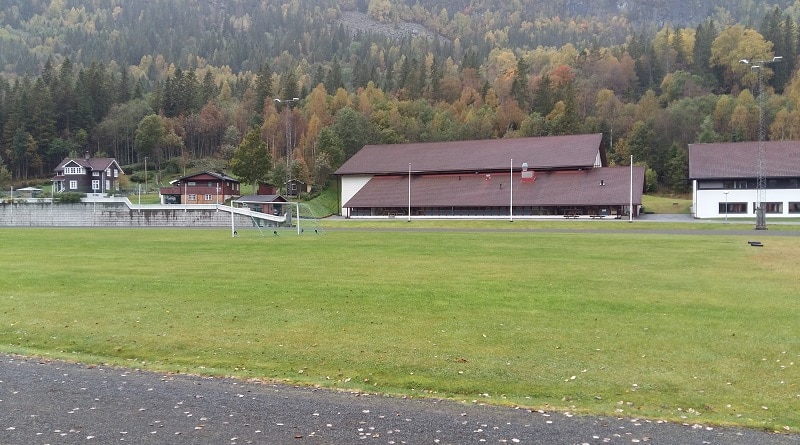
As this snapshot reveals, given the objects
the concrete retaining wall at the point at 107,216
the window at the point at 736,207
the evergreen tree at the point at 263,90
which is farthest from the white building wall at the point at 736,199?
the evergreen tree at the point at 263,90

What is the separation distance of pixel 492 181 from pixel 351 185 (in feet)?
68.6

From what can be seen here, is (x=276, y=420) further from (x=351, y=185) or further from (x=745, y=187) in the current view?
(x=351, y=185)

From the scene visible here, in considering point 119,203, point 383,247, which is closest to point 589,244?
point 383,247

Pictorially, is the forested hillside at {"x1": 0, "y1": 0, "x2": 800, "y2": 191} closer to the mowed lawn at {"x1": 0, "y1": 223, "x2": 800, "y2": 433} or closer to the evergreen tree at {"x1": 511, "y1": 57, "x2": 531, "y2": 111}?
the evergreen tree at {"x1": 511, "y1": 57, "x2": 531, "y2": 111}

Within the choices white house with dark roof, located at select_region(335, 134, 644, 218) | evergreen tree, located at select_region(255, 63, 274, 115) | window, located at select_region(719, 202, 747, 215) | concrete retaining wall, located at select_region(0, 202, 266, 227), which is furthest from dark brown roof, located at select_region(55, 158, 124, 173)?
window, located at select_region(719, 202, 747, 215)

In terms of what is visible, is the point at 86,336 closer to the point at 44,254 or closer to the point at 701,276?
the point at 701,276

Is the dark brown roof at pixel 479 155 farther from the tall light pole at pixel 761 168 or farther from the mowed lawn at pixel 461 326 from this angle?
the mowed lawn at pixel 461 326

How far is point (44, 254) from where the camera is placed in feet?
99.9

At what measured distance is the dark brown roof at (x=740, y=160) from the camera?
73.0 m

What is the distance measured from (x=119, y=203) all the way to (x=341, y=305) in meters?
62.7

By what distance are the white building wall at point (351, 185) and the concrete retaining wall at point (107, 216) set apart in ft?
88.1

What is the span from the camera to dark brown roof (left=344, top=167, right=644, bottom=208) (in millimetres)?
75500

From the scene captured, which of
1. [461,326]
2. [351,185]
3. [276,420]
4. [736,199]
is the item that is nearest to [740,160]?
[736,199]

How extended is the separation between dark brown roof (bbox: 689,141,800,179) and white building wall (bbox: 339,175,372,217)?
141ft
